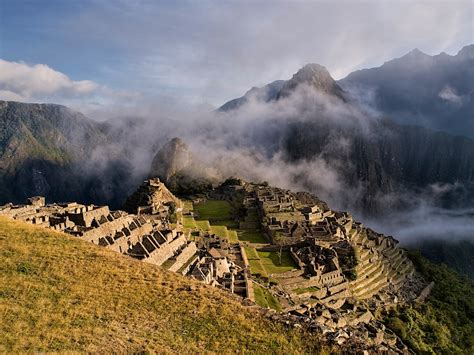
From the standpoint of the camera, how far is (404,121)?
194750 millimetres

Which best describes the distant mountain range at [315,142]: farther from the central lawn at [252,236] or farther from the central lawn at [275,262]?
the central lawn at [275,262]

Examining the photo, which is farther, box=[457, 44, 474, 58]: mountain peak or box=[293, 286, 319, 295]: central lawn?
box=[457, 44, 474, 58]: mountain peak

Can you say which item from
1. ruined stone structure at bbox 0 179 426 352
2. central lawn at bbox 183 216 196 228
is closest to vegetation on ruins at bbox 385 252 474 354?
ruined stone structure at bbox 0 179 426 352

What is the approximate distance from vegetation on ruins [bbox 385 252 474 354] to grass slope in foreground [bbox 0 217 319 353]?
83.7 ft

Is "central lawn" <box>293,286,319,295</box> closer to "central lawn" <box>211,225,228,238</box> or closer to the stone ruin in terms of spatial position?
the stone ruin

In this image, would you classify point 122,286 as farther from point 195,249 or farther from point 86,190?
point 86,190

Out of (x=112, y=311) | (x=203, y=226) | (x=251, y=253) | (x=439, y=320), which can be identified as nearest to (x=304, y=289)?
(x=251, y=253)

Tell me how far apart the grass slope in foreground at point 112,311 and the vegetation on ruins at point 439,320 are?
2552cm

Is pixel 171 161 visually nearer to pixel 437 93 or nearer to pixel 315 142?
pixel 315 142

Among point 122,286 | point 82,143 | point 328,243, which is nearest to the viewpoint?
point 122,286

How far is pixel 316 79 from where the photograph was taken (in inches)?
6905

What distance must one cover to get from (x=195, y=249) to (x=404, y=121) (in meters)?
188

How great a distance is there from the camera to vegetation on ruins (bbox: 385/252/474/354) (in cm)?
3522

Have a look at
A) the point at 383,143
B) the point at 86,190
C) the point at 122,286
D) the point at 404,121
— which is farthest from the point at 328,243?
the point at 404,121
